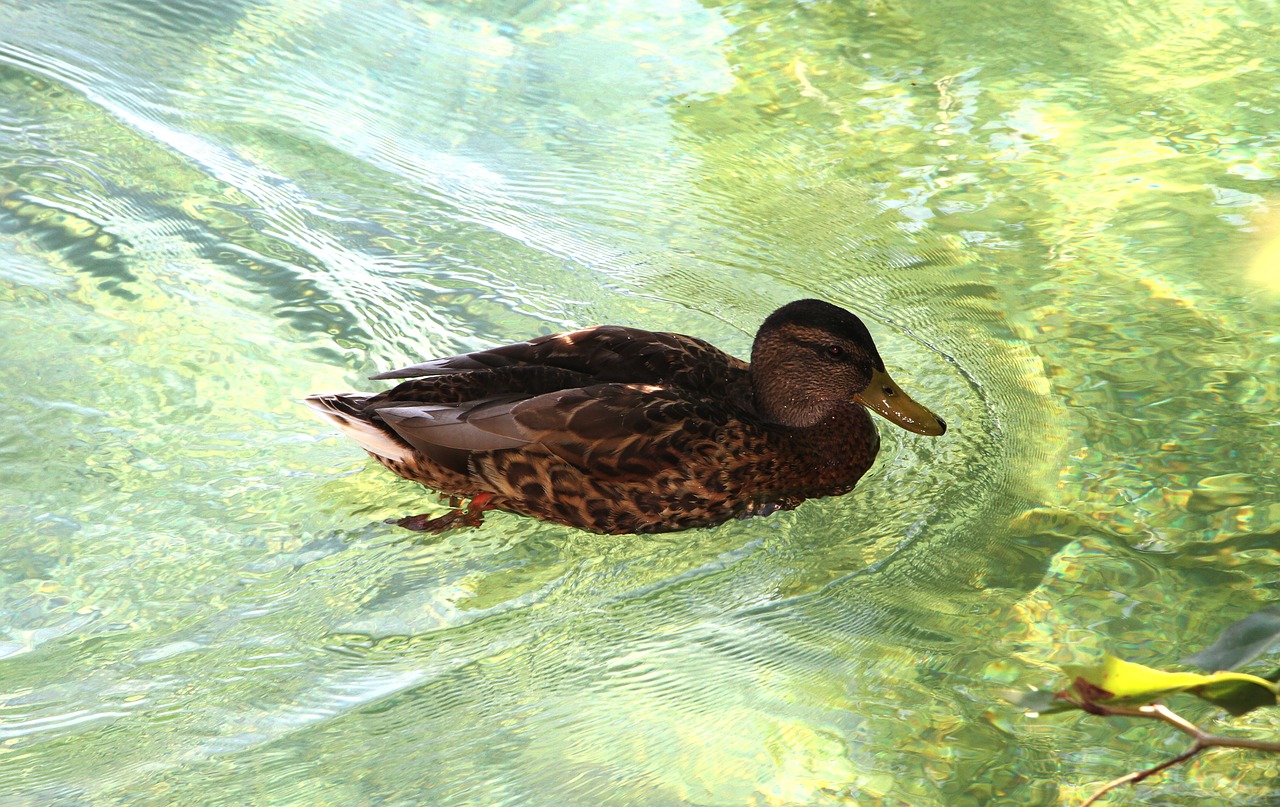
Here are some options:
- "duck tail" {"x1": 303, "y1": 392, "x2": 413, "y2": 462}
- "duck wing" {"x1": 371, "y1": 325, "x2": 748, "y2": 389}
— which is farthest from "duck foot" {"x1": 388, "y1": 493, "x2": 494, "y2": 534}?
"duck wing" {"x1": 371, "y1": 325, "x2": 748, "y2": 389}

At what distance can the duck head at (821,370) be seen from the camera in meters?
4.18

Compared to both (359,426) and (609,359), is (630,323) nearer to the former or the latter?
(609,359)

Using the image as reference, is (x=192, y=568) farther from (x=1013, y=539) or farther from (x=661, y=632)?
(x=1013, y=539)

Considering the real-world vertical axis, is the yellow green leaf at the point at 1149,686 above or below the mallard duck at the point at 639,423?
above

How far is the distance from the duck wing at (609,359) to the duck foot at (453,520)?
45cm

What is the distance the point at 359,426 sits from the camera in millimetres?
4148

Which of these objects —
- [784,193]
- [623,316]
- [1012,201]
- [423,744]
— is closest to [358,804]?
[423,744]

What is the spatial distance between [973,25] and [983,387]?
342cm

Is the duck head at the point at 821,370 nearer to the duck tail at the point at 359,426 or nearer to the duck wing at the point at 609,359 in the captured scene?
the duck wing at the point at 609,359

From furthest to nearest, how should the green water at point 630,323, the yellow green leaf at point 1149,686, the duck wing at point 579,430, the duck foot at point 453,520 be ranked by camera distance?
the duck foot at point 453,520
the duck wing at point 579,430
the green water at point 630,323
the yellow green leaf at point 1149,686

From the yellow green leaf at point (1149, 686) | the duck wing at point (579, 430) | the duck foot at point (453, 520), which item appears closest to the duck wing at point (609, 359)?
the duck wing at point (579, 430)

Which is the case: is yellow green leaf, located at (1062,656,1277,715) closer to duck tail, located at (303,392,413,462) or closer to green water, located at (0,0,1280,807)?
green water, located at (0,0,1280,807)

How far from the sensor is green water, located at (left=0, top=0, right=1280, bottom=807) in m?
3.33

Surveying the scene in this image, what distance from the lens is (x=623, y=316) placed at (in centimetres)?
521
